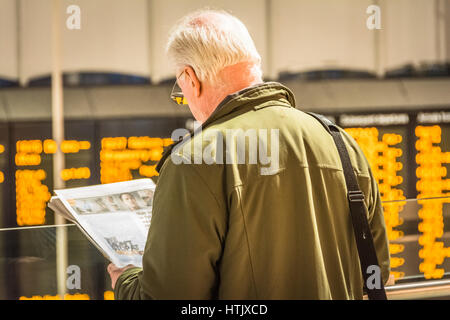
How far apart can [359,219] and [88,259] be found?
977mm

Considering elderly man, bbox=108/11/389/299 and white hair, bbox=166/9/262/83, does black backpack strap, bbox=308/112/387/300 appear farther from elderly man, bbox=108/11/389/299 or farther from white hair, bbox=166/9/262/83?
white hair, bbox=166/9/262/83

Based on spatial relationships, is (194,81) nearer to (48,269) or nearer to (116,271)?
(116,271)

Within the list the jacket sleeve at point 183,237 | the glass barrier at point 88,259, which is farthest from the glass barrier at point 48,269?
the jacket sleeve at point 183,237

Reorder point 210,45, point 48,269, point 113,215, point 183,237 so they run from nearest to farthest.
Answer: point 183,237, point 210,45, point 113,215, point 48,269

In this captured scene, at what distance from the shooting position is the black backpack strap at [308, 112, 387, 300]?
3.29ft

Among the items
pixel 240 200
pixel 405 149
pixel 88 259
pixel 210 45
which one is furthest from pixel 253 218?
pixel 405 149

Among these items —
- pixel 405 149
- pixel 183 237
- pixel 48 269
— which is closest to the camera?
pixel 183 237

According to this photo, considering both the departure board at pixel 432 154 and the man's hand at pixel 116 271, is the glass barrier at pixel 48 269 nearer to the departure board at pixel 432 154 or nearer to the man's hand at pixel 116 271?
the man's hand at pixel 116 271

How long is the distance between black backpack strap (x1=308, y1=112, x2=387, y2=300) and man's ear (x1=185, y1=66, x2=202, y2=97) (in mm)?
245

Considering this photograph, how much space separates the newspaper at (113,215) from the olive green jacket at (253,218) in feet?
0.24

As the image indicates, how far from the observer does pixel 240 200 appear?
0.91 meters

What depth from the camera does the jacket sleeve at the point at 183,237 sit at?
0.88m

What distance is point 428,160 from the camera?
4215 millimetres

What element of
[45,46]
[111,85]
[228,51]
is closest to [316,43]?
[111,85]
